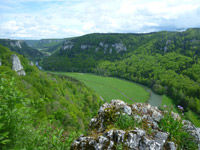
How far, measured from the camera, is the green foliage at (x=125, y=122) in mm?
5703

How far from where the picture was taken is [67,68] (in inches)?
6496

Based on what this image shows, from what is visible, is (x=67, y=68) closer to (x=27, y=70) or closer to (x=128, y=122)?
(x=27, y=70)

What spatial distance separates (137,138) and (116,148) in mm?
899

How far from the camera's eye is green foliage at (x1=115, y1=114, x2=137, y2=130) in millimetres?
5703

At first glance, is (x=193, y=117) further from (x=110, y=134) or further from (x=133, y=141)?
(x=110, y=134)

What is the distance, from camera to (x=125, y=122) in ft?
19.3

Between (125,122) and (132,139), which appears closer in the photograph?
(132,139)

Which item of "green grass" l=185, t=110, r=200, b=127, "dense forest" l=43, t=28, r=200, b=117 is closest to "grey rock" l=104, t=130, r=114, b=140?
"green grass" l=185, t=110, r=200, b=127

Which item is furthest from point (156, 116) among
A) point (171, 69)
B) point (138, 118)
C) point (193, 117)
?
point (171, 69)

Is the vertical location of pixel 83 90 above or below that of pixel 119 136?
below

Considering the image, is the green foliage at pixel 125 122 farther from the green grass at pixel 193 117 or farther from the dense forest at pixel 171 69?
the dense forest at pixel 171 69

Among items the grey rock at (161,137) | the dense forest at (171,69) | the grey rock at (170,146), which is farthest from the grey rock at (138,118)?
the dense forest at (171,69)

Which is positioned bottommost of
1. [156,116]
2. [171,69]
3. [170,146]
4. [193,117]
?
[193,117]

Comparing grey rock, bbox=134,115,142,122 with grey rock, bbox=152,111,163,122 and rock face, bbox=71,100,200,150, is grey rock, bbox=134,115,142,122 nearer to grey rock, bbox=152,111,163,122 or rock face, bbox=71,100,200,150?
rock face, bbox=71,100,200,150
